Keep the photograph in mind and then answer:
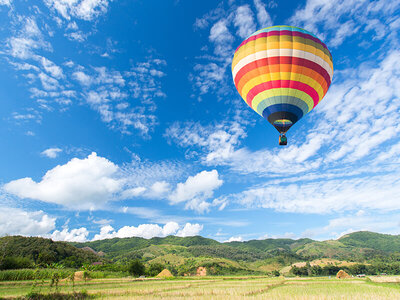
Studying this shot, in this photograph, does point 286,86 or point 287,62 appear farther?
point 286,86

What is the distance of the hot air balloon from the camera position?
78.5 feet

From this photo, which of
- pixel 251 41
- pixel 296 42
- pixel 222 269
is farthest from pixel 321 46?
pixel 222 269

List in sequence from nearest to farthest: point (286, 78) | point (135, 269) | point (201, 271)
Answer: point (286, 78) → point (135, 269) → point (201, 271)

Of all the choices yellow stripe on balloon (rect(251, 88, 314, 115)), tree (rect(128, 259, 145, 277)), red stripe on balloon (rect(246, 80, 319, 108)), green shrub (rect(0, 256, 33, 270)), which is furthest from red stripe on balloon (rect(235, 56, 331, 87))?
tree (rect(128, 259, 145, 277))

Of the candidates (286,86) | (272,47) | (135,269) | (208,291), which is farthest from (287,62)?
(135,269)

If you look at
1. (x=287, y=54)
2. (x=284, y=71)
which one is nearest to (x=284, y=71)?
(x=284, y=71)

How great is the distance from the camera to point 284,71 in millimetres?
23938

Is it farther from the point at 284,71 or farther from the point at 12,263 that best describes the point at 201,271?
the point at 284,71

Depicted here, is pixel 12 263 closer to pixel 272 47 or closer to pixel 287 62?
pixel 272 47

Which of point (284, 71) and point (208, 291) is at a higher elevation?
point (284, 71)

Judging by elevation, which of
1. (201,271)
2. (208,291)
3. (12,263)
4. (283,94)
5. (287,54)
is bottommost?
(208,291)

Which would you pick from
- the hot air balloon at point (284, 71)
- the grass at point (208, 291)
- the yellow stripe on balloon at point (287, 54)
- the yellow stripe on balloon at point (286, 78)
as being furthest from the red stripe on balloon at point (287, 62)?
the grass at point (208, 291)

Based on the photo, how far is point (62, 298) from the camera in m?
20.0

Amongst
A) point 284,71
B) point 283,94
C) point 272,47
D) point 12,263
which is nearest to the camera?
point 284,71
